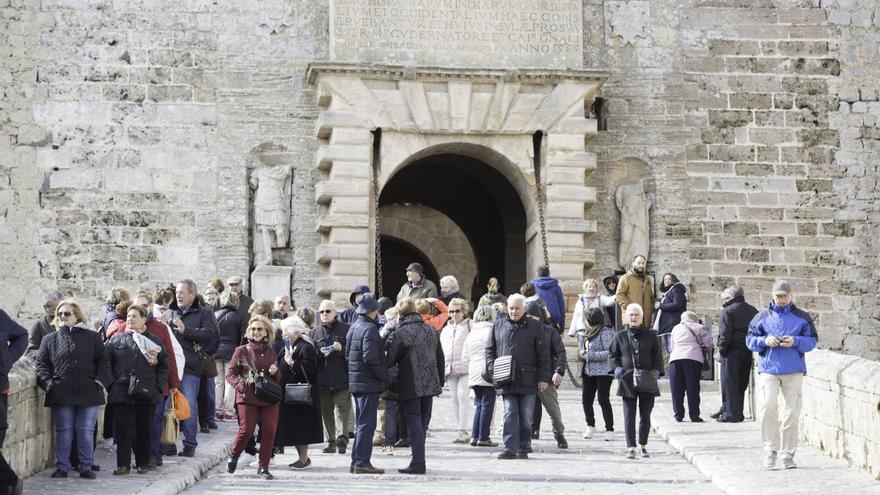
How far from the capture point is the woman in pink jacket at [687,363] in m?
14.6

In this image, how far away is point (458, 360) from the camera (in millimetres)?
13227

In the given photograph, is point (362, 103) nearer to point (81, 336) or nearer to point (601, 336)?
point (601, 336)

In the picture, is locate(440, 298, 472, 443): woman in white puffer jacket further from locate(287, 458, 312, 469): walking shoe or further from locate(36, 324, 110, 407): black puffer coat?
locate(36, 324, 110, 407): black puffer coat

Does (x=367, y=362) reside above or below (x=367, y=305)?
below

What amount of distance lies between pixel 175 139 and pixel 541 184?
4.67 metres

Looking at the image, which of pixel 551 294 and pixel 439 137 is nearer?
pixel 551 294

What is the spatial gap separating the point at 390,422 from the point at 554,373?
154 centimetres

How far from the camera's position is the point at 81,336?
34.7 ft

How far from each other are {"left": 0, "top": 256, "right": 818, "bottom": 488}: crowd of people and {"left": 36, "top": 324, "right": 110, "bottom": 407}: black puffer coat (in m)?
0.01

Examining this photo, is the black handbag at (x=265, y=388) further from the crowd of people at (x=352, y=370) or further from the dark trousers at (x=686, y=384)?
the dark trousers at (x=686, y=384)

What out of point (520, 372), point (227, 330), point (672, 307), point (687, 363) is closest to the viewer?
point (520, 372)

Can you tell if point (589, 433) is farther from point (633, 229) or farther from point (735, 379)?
point (633, 229)

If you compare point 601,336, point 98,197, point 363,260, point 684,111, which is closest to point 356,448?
point 601,336

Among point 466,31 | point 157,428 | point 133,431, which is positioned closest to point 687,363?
point 466,31
